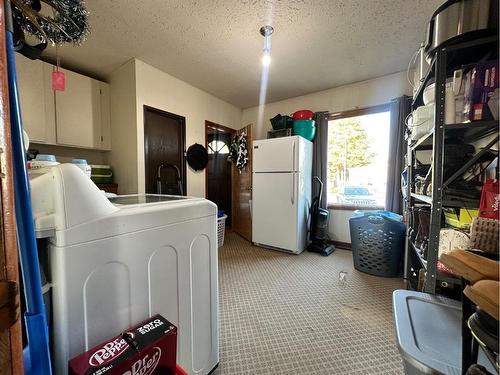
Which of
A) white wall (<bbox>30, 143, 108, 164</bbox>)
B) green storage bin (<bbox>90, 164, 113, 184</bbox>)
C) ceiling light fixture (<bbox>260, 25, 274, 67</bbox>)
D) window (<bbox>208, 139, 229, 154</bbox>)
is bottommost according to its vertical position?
green storage bin (<bbox>90, 164, 113, 184</bbox>)

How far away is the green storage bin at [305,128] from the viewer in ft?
10.7

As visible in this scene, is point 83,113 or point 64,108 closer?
point 64,108

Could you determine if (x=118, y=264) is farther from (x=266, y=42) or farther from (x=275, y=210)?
(x=275, y=210)

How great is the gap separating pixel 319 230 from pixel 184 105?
2683 millimetres

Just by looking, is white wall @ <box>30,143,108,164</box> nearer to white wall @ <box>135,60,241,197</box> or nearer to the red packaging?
white wall @ <box>135,60,241,197</box>

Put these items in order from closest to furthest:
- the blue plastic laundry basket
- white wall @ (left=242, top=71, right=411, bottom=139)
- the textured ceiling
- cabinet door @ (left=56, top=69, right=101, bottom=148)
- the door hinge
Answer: the door hinge < the textured ceiling < the blue plastic laundry basket < cabinet door @ (left=56, top=69, right=101, bottom=148) < white wall @ (left=242, top=71, right=411, bottom=139)

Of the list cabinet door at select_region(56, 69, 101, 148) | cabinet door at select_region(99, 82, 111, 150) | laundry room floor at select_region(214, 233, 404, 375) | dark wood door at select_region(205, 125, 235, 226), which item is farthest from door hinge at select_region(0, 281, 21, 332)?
dark wood door at select_region(205, 125, 235, 226)

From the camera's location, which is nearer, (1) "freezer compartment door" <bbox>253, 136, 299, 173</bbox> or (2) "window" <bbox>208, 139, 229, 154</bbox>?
(1) "freezer compartment door" <bbox>253, 136, 299, 173</bbox>

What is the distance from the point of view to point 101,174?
2.66m

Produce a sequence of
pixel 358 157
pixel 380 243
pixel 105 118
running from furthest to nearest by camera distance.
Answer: pixel 358 157 → pixel 105 118 → pixel 380 243

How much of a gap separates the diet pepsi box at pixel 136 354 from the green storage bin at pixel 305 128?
3040 mm

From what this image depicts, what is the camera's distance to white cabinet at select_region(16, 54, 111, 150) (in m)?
2.17

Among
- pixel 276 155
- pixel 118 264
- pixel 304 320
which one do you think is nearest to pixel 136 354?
pixel 118 264

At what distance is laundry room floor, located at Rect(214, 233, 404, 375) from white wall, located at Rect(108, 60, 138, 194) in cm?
162
